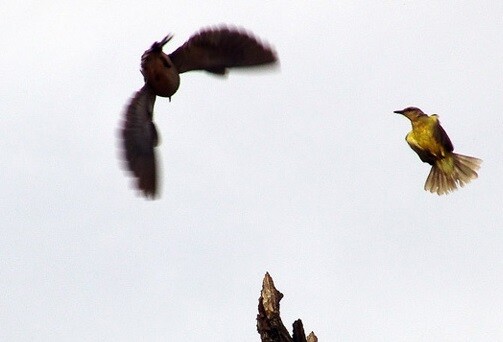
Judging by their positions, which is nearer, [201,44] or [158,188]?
[158,188]

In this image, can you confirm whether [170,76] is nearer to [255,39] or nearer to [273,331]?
[255,39]

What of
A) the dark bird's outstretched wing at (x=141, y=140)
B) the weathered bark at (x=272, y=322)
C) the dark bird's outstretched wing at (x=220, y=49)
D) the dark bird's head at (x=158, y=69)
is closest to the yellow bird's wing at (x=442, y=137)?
the dark bird's outstretched wing at (x=220, y=49)

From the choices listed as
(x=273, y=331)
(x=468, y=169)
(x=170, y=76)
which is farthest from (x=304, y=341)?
(x=468, y=169)

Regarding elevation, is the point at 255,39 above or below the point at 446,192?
above

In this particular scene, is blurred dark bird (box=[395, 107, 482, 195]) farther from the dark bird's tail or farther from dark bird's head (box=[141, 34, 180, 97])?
dark bird's head (box=[141, 34, 180, 97])

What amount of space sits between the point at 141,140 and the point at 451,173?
178 inches

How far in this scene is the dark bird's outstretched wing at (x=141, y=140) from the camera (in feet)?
36.5

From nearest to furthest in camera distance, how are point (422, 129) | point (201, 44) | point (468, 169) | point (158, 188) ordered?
point (158, 188) < point (201, 44) < point (422, 129) < point (468, 169)

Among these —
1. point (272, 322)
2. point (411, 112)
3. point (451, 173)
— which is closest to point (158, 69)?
point (272, 322)

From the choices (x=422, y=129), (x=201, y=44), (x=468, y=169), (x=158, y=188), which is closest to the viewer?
(x=158, y=188)

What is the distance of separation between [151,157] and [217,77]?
1.58 meters

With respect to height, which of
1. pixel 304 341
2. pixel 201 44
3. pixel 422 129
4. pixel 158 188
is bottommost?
pixel 304 341

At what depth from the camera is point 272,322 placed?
36.6 feet

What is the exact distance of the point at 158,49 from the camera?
11.4m
